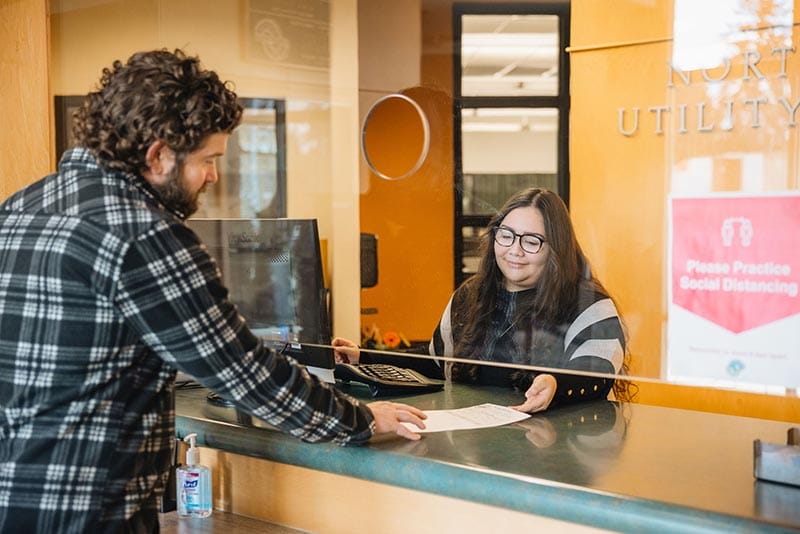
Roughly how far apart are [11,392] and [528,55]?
57.5 inches

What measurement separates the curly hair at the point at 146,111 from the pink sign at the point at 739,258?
107cm

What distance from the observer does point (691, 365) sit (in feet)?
6.73

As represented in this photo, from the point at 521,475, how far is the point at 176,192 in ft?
2.64

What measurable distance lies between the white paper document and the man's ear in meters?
0.79

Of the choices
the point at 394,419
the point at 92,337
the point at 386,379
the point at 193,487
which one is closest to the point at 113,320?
the point at 92,337

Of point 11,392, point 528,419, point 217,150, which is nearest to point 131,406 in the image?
point 11,392

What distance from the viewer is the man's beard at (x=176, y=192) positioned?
1.64 m

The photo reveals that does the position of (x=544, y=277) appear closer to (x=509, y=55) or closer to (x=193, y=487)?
(x=509, y=55)

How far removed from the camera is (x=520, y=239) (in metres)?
2.42

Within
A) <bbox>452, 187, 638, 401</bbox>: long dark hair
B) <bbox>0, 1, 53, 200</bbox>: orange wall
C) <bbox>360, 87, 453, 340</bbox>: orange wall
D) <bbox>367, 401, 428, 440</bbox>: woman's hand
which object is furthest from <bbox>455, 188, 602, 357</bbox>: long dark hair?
<bbox>0, 1, 53, 200</bbox>: orange wall

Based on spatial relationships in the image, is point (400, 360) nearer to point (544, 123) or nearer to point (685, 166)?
point (544, 123)

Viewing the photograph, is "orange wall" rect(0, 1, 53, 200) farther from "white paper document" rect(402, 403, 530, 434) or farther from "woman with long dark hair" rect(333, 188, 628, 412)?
"white paper document" rect(402, 403, 530, 434)

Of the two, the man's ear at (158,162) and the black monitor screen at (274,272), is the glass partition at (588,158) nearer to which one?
the black monitor screen at (274,272)

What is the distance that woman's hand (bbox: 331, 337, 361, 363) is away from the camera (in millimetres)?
2721
